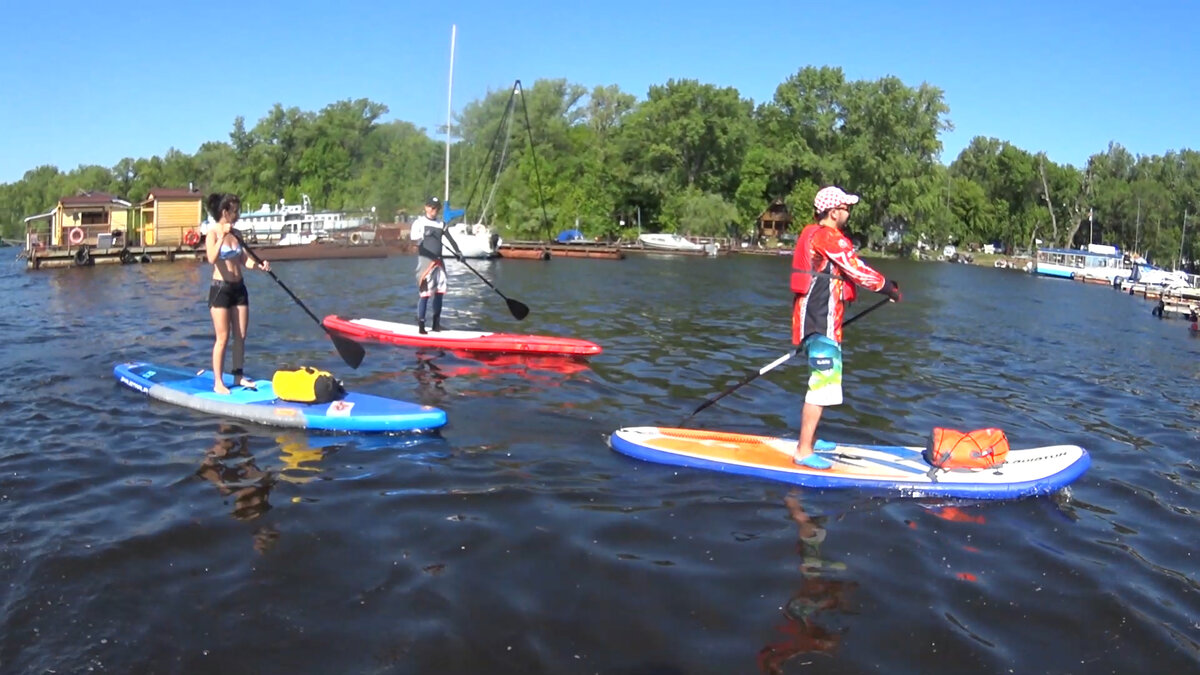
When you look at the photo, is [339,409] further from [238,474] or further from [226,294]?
A: [226,294]

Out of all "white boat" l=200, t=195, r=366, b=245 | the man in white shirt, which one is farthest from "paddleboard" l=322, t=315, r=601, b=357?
"white boat" l=200, t=195, r=366, b=245

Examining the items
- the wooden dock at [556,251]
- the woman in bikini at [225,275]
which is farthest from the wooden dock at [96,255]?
the woman in bikini at [225,275]

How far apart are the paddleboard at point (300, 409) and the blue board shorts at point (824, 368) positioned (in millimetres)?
3586

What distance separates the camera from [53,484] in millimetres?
6902

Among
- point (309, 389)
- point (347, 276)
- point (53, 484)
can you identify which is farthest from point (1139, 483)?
point (347, 276)

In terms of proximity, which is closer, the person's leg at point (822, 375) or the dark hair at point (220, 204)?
the person's leg at point (822, 375)

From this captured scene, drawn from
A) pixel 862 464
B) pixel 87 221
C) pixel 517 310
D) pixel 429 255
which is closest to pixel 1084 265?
pixel 517 310

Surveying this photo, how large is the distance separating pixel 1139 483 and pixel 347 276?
101 feet

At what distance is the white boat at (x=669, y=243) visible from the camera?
6950 centimetres

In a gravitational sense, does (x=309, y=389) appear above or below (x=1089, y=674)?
above

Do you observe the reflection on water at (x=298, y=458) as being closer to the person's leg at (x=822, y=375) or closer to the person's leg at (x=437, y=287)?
the person's leg at (x=822, y=375)

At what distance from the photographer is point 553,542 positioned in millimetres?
5953

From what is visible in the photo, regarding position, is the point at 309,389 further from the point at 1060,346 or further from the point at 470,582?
the point at 1060,346

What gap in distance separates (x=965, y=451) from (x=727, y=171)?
78407 millimetres
